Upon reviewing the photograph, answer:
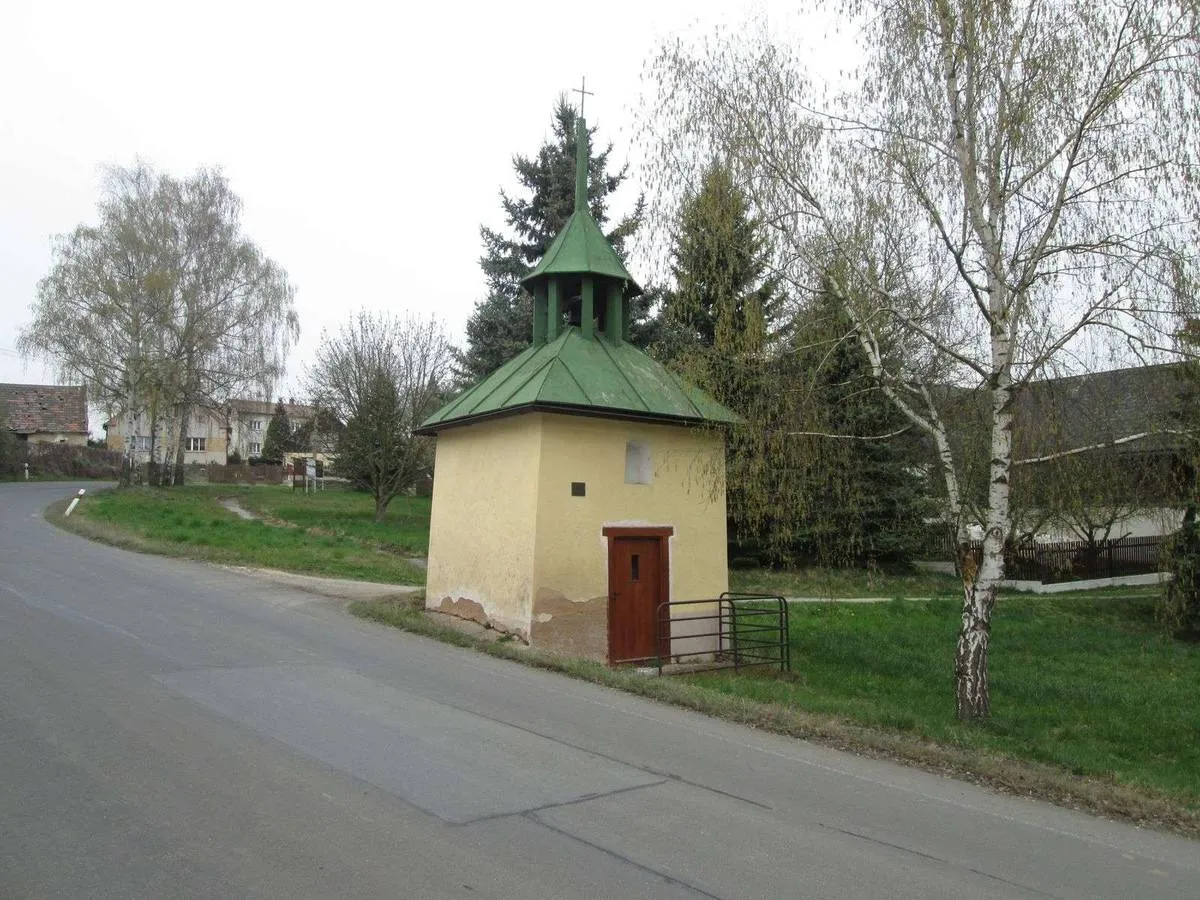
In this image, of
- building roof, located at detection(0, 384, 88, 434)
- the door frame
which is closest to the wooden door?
the door frame

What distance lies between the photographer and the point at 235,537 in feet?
79.6

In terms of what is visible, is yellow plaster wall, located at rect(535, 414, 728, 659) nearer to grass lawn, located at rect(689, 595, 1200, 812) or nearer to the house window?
the house window

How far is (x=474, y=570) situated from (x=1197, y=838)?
1000 centimetres

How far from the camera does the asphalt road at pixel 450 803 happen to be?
4.61m

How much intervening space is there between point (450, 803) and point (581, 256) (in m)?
11.1

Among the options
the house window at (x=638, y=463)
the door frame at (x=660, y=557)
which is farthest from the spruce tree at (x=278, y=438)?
the door frame at (x=660, y=557)

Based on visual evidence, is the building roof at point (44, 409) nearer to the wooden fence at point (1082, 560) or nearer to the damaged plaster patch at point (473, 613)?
the damaged plaster patch at point (473, 613)

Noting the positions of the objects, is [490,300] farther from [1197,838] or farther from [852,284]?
[1197,838]

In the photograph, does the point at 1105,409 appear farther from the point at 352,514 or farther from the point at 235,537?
the point at 352,514

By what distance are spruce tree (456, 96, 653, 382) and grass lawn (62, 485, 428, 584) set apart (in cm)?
571

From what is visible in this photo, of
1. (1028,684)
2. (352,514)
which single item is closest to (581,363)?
(1028,684)

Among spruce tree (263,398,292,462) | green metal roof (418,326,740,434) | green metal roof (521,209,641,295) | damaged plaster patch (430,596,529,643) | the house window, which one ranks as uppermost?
spruce tree (263,398,292,462)

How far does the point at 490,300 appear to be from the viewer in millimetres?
22906

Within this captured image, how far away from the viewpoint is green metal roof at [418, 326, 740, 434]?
1274 cm
